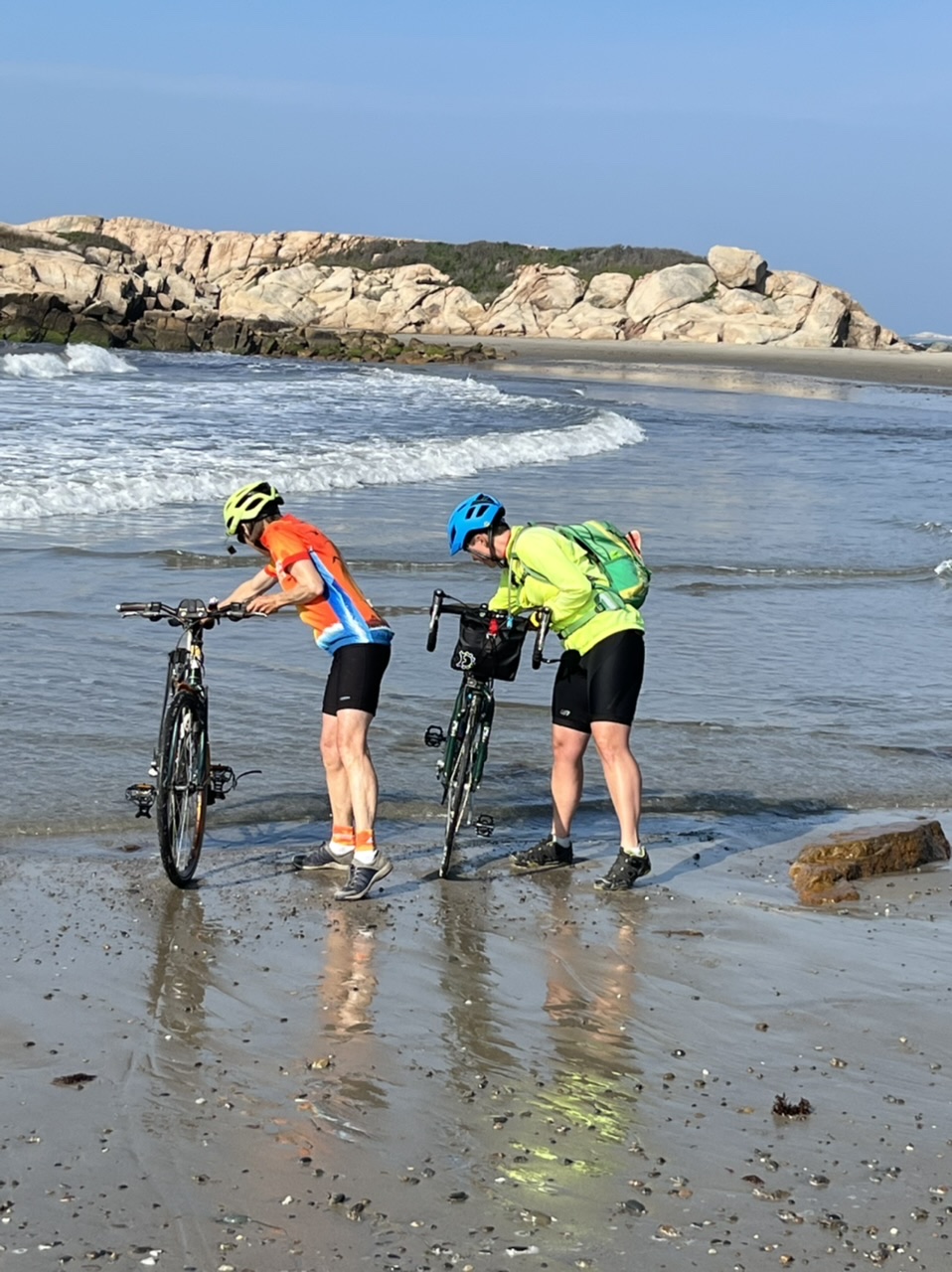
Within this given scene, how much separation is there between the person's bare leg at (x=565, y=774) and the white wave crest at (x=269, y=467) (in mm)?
10318

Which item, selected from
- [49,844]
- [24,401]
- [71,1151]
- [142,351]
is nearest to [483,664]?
[49,844]

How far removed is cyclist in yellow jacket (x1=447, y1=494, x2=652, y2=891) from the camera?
6.51 metres

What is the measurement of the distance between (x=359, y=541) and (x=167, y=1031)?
1111 cm

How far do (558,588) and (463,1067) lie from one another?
2.47 m

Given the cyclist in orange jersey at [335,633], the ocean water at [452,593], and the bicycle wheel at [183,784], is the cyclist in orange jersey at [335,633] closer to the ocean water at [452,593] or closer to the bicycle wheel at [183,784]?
the bicycle wheel at [183,784]

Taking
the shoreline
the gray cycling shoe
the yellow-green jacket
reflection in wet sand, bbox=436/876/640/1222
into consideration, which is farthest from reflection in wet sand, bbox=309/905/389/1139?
the shoreline

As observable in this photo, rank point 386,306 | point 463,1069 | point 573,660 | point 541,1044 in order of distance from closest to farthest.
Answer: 1. point 463,1069
2. point 541,1044
3. point 573,660
4. point 386,306

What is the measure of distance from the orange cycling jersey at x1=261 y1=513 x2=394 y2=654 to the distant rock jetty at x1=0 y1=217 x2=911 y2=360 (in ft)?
173

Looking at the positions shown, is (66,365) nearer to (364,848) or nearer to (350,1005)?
(364,848)

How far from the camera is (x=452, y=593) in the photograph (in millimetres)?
13062

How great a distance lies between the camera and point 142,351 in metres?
56.8

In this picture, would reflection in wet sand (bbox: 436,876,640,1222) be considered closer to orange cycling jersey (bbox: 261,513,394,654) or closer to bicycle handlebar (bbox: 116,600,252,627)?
orange cycling jersey (bbox: 261,513,394,654)

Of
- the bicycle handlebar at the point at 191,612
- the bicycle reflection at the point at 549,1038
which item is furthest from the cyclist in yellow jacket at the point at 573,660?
the bicycle handlebar at the point at 191,612

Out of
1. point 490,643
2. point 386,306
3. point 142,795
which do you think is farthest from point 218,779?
point 386,306
